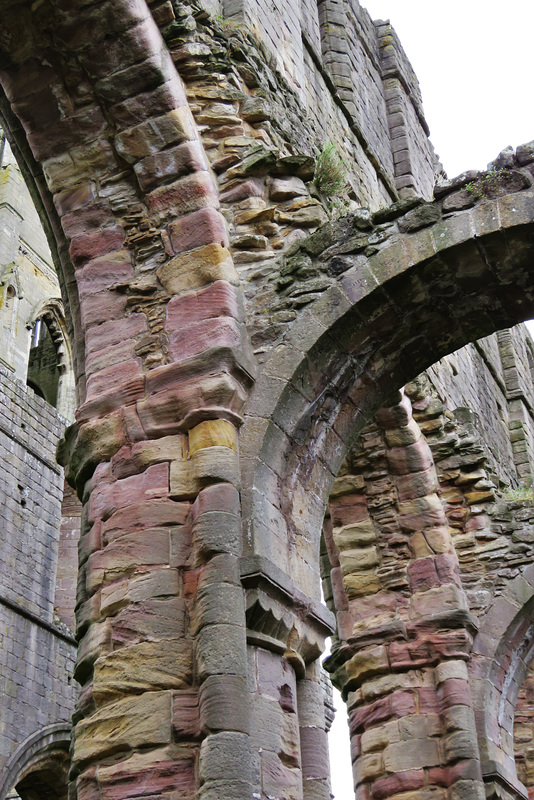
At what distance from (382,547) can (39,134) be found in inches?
128

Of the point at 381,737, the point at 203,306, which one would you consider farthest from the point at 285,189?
the point at 381,737

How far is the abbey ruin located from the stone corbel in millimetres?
11

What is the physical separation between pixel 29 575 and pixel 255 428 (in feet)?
29.5

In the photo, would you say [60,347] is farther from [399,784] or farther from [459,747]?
[459,747]

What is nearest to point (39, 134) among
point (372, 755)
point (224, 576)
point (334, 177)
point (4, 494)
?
point (334, 177)

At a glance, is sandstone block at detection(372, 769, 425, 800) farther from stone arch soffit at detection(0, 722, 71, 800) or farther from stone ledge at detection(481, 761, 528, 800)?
stone arch soffit at detection(0, 722, 71, 800)

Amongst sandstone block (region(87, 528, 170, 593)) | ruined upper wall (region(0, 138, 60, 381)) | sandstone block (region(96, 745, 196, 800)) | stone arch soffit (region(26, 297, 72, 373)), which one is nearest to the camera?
sandstone block (region(96, 745, 196, 800))

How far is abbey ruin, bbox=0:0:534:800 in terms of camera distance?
3730 mm

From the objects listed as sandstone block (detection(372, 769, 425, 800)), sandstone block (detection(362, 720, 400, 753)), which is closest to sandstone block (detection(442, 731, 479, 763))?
sandstone block (detection(372, 769, 425, 800))

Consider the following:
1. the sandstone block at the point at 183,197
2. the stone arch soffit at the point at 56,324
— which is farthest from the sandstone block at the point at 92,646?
the stone arch soffit at the point at 56,324

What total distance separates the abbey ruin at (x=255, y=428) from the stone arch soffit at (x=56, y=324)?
15.9 m

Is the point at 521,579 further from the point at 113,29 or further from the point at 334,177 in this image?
the point at 113,29

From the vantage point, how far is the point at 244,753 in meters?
3.39

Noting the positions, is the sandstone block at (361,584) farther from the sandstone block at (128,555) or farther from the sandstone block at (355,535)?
the sandstone block at (128,555)
